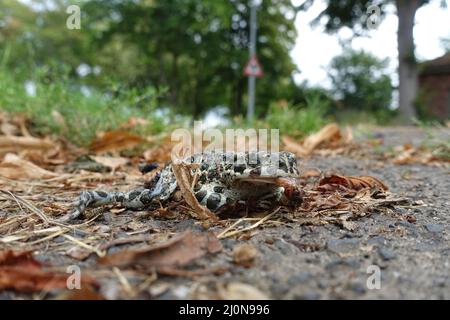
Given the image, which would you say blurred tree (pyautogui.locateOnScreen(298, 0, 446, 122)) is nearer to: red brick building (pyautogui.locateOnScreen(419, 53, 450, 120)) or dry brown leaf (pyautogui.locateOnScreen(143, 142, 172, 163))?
red brick building (pyautogui.locateOnScreen(419, 53, 450, 120))

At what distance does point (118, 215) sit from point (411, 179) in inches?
82.8

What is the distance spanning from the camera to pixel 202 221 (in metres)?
1.80

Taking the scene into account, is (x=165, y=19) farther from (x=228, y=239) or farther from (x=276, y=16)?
(x=228, y=239)

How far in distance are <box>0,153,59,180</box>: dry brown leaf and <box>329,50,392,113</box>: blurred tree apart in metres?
22.5

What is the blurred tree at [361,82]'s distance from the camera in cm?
2561

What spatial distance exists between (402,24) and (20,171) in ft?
53.8

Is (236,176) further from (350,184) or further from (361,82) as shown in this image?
(361,82)

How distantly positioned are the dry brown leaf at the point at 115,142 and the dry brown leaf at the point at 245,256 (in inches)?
97.2

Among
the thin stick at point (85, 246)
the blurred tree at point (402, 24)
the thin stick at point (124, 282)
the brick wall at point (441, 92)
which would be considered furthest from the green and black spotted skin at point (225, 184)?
the brick wall at point (441, 92)

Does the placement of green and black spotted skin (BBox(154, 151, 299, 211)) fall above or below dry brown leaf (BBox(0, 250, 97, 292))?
above

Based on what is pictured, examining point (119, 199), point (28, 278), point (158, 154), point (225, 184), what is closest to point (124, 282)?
point (28, 278)

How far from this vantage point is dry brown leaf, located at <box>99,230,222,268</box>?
4.31 ft

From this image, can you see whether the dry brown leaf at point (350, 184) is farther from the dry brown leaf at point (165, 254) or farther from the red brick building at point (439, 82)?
the red brick building at point (439, 82)

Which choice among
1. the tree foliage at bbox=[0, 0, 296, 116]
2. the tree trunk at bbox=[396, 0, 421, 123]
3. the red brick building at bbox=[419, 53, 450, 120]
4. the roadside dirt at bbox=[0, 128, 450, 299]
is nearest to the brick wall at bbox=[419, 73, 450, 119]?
the red brick building at bbox=[419, 53, 450, 120]
